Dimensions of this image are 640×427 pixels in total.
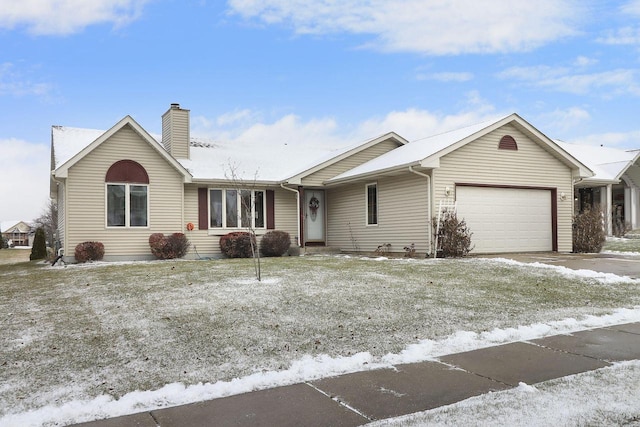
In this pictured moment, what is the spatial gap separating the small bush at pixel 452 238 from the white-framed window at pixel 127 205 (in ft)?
29.9

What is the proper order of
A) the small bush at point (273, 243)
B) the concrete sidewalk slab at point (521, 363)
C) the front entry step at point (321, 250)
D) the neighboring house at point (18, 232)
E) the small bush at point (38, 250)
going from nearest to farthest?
the concrete sidewalk slab at point (521, 363)
the small bush at point (273, 243)
the front entry step at point (321, 250)
the small bush at point (38, 250)
the neighboring house at point (18, 232)

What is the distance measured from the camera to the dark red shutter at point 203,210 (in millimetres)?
18359

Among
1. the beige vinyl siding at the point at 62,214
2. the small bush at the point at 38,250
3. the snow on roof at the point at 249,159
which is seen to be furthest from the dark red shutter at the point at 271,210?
the small bush at the point at 38,250

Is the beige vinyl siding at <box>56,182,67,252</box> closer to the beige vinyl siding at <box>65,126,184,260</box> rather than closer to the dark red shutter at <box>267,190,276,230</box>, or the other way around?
the beige vinyl siding at <box>65,126,184,260</box>

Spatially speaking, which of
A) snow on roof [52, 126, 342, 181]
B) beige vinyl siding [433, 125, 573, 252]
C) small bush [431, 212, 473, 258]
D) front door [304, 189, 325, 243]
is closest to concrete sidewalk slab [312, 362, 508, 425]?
small bush [431, 212, 473, 258]

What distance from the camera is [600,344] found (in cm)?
572

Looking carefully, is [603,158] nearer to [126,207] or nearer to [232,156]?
[232,156]

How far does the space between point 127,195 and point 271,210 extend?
5027 mm

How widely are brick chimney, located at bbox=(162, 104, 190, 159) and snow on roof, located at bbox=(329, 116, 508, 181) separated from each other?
228 inches

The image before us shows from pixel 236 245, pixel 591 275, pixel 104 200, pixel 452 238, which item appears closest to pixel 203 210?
pixel 236 245

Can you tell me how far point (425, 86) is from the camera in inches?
829

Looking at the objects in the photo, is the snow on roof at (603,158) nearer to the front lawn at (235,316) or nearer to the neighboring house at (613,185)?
the neighboring house at (613,185)

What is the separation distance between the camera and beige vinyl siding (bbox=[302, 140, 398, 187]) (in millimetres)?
19250

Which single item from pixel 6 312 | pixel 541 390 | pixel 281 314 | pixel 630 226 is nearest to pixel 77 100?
pixel 6 312
